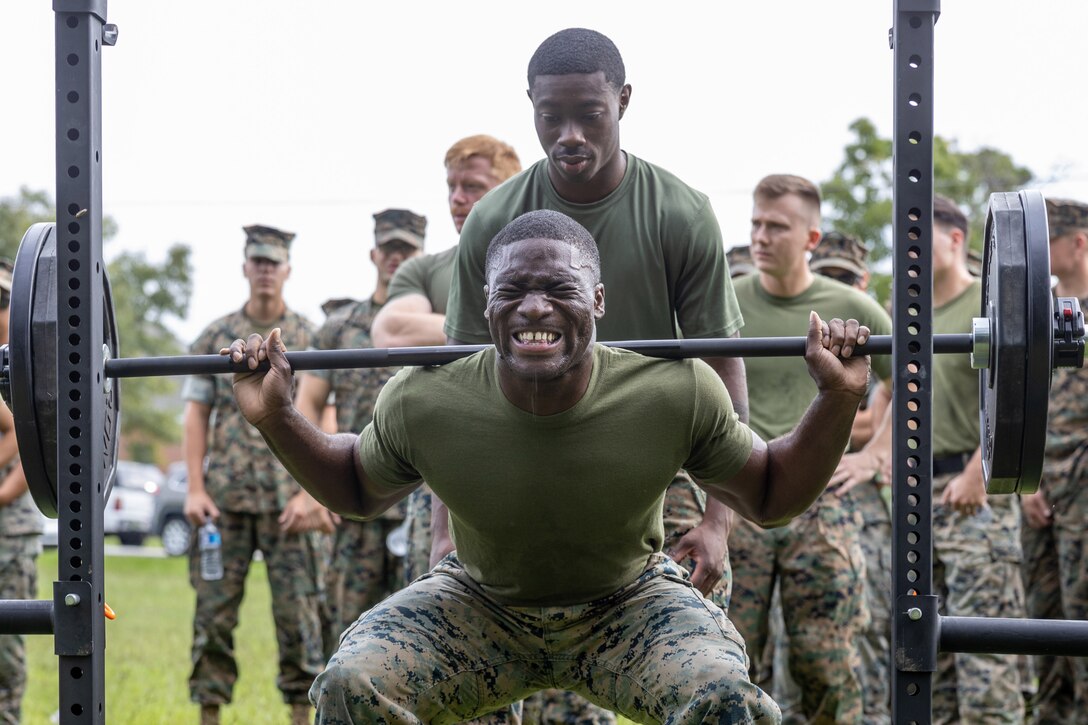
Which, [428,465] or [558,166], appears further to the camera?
[558,166]

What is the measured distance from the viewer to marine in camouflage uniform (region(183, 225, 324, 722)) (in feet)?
20.8

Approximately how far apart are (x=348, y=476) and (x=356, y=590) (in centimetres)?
285

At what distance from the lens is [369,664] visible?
10.3ft

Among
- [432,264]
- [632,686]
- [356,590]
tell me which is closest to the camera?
[632,686]

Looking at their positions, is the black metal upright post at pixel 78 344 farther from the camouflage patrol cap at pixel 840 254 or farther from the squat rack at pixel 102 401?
the camouflage patrol cap at pixel 840 254

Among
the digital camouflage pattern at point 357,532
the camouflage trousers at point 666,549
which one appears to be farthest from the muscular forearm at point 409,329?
the digital camouflage pattern at point 357,532

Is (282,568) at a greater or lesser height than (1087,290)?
lesser

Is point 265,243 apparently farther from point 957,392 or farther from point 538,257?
point 538,257

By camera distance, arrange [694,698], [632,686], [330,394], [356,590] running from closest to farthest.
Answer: [694,698] < [632,686] < [356,590] < [330,394]

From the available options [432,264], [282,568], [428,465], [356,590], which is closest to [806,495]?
[428,465]

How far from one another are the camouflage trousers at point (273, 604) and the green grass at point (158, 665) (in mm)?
503

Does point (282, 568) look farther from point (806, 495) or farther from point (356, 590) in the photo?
point (806, 495)

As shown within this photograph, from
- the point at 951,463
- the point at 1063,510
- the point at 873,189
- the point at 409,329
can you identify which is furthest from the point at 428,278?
the point at 873,189

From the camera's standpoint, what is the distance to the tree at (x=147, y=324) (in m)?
39.8
